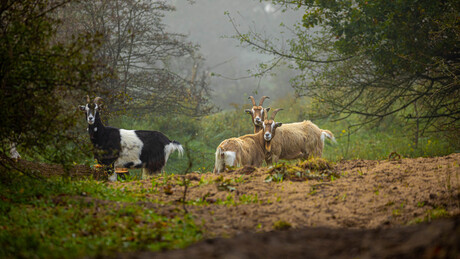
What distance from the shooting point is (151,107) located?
16.3 metres

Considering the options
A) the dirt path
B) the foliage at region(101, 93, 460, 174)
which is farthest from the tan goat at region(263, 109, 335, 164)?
the dirt path

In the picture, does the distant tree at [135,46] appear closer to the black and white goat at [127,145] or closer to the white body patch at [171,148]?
the black and white goat at [127,145]

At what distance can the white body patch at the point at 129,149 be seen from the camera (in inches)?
461

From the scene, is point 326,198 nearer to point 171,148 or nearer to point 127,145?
point 171,148

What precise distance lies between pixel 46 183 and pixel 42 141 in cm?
80

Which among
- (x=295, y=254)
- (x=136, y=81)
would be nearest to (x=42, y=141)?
(x=295, y=254)

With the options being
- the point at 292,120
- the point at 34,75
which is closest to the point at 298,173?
the point at 34,75

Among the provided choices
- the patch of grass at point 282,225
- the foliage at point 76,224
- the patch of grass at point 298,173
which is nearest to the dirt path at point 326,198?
the patch of grass at point 282,225

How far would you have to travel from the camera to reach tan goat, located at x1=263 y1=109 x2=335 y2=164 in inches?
496

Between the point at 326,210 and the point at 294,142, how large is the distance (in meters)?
6.82

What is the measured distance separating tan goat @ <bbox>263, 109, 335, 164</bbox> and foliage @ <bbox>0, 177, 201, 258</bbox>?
620 centimetres

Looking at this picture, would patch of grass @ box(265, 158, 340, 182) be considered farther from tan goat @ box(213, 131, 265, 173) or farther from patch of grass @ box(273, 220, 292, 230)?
patch of grass @ box(273, 220, 292, 230)

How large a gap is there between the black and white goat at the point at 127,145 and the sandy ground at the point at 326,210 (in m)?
3.35

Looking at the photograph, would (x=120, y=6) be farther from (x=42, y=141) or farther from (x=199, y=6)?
(x=199, y=6)
